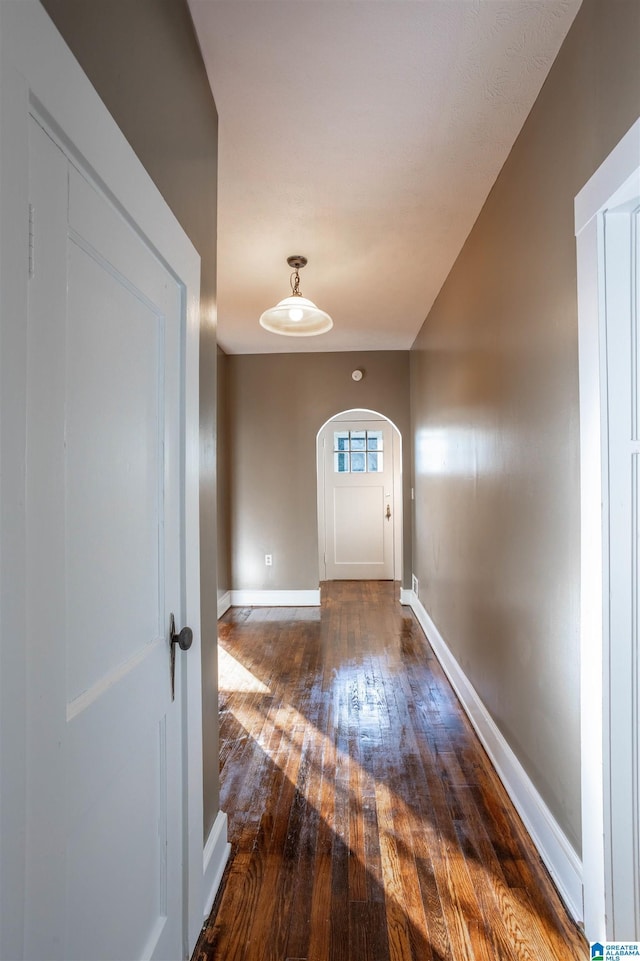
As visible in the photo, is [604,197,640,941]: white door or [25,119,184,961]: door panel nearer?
[25,119,184,961]: door panel

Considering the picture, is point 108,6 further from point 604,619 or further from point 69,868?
point 604,619

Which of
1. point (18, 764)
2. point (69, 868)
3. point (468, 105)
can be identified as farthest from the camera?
point (468, 105)

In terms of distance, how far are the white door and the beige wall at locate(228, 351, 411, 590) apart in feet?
12.5

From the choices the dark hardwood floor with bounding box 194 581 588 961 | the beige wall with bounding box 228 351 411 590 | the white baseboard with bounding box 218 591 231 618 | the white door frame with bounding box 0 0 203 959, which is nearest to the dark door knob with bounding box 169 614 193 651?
the white door frame with bounding box 0 0 203 959

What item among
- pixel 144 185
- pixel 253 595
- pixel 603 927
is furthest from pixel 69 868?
pixel 253 595

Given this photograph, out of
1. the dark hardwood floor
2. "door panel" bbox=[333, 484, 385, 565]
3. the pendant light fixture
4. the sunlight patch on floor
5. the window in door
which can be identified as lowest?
the sunlight patch on floor

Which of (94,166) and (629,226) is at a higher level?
(629,226)

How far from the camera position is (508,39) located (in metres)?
1.50

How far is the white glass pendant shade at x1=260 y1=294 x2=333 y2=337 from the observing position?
2.64 meters

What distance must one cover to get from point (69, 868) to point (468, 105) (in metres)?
2.34

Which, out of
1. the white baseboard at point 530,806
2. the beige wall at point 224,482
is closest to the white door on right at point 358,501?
the beige wall at point 224,482

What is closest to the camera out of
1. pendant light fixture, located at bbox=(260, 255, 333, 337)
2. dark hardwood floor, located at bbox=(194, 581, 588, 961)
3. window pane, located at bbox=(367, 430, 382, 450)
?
dark hardwood floor, located at bbox=(194, 581, 588, 961)

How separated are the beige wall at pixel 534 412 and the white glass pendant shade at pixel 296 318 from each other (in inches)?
31.8

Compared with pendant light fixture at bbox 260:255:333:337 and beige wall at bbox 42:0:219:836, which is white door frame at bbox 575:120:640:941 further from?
pendant light fixture at bbox 260:255:333:337
